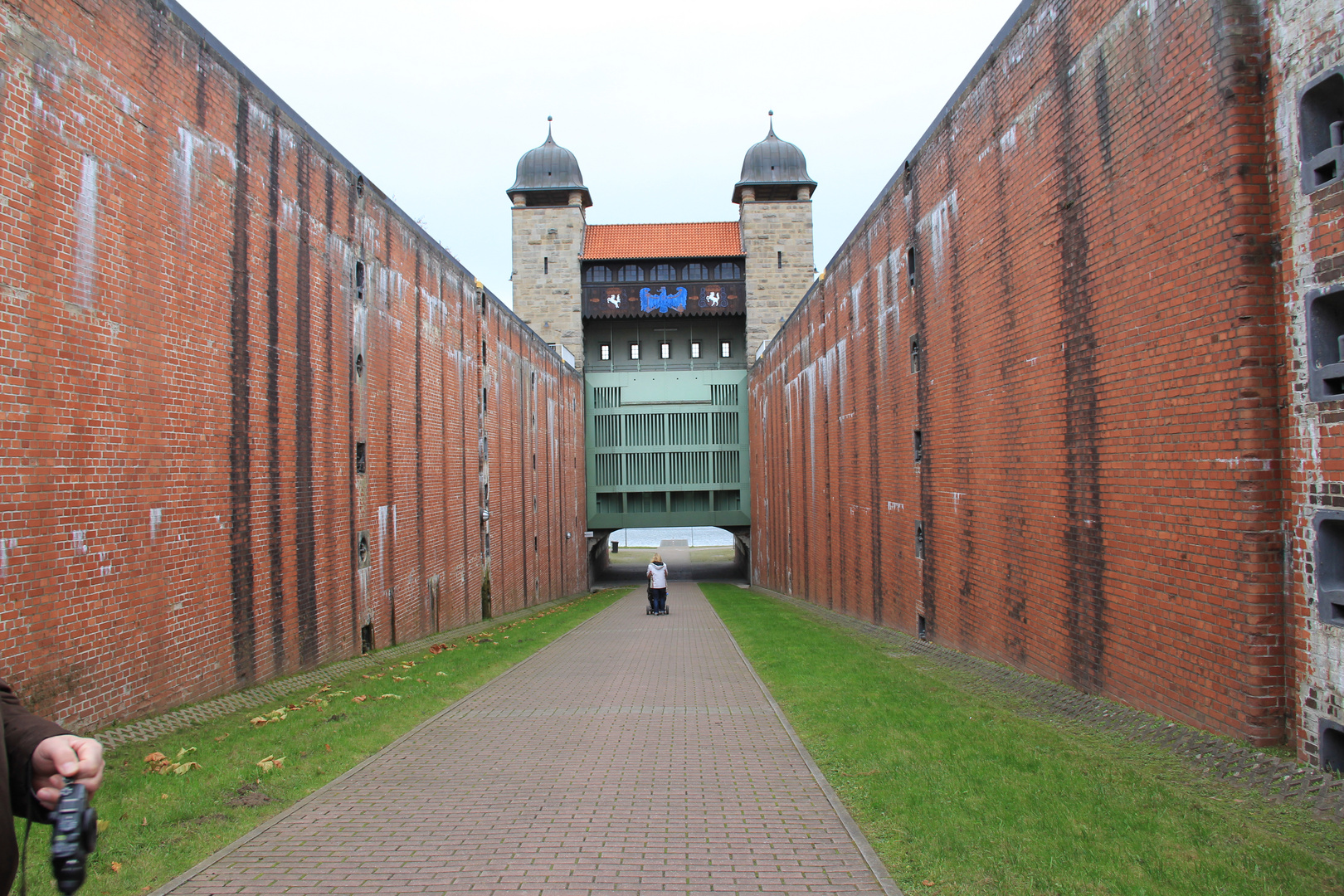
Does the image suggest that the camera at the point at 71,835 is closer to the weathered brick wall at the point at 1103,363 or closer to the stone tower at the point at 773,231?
the weathered brick wall at the point at 1103,363

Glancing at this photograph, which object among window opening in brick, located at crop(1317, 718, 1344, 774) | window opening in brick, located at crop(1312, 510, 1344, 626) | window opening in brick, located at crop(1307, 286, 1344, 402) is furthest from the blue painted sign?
window opening in brick, located at crop(1317, 718, 1344, 774)

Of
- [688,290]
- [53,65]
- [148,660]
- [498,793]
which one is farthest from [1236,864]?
[688,290]

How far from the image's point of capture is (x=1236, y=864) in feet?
13.4

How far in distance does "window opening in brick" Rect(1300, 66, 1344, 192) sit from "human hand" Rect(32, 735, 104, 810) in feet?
22.1

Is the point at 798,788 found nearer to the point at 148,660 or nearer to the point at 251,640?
the point at 148,660

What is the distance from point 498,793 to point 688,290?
35.9 metres

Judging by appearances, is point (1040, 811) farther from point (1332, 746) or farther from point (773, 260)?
point (773, 260)

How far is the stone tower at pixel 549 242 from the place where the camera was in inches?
1570

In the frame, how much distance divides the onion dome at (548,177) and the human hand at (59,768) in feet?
136

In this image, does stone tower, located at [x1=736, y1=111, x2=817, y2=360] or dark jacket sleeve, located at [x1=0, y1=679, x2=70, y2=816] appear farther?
stone tower, located at [x1=736, y1=111, x2=817, y2=360]

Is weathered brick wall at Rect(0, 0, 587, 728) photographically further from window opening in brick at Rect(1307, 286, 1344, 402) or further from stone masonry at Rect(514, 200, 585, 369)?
stone masonry at Rect(514, 200, 585, 369)

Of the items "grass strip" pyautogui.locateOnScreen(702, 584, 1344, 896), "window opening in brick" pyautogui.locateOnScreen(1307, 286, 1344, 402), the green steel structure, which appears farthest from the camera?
the green steel structure

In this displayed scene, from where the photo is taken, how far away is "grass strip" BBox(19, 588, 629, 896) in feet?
15.2

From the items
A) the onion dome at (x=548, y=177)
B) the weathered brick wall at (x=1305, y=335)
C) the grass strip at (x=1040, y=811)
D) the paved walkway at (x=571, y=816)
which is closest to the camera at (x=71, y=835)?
the paved walkway at (x=571, y=816)
